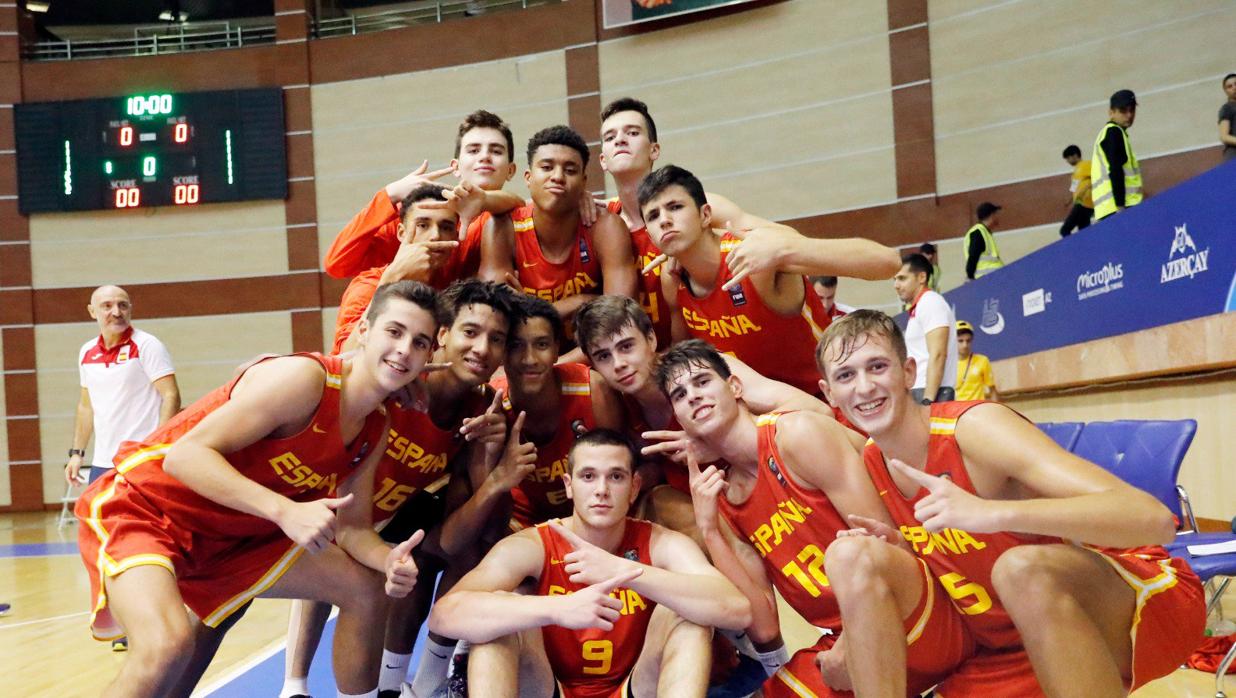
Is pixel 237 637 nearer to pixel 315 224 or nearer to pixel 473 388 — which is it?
pixel 473 388

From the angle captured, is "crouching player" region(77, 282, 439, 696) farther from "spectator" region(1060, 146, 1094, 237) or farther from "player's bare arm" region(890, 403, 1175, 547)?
"spectator" region(1060, 146, 1094, 237)

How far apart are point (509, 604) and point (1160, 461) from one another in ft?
8.46

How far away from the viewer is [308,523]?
296 cm

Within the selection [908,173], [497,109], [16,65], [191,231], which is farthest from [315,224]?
[908,173]

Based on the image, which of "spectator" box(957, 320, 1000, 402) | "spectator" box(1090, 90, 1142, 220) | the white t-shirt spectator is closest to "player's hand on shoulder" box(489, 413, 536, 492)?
the white t-shirt spectator

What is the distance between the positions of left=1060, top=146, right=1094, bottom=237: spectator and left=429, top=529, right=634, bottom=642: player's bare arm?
7925mm

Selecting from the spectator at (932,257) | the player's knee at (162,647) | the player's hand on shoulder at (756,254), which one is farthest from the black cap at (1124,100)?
the player's knee at (162,647)

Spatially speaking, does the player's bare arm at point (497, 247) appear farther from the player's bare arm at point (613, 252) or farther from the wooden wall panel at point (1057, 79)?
the wooden wall panel at point (1057, 79)

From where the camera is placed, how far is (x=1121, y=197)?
849 cm

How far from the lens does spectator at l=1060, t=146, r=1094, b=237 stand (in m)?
10.0

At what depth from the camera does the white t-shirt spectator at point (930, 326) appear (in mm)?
7426

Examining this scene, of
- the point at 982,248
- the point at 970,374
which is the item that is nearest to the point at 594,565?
the point at 970,374

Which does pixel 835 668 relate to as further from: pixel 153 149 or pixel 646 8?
pixel 153 149

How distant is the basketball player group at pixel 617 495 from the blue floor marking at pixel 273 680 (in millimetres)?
240
